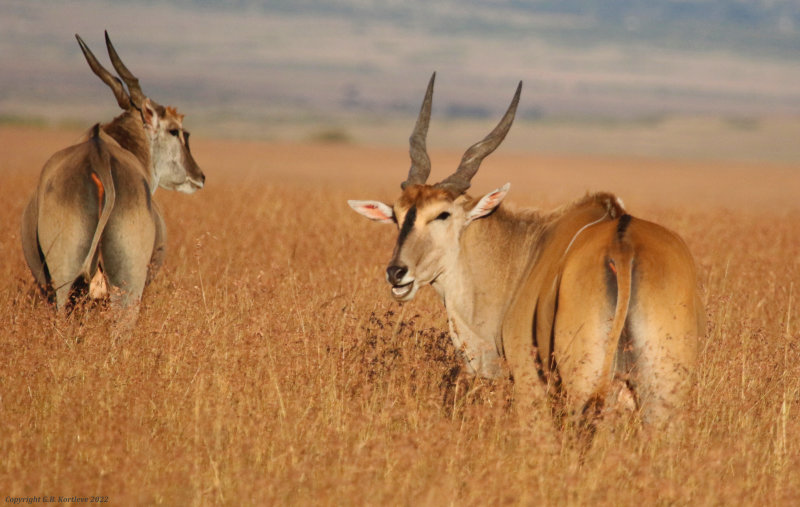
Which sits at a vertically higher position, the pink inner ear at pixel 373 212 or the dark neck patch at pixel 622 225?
the dark neck patch at pixel 622 225

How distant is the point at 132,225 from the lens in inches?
352

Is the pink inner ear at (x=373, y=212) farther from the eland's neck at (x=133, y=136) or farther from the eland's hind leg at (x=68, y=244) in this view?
the eland's neck at (x=133, y=136)

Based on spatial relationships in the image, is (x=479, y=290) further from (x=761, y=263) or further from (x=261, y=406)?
(x=761, y=263)

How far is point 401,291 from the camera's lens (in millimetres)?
7617

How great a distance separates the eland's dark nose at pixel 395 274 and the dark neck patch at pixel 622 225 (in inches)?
65.6

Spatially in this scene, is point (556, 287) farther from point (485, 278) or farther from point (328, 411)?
point (328, 411)

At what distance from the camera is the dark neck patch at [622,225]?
259 inches

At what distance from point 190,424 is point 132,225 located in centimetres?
288

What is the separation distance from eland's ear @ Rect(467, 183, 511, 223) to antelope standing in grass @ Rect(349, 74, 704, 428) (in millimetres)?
11

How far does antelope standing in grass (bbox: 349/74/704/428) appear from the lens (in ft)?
20.4

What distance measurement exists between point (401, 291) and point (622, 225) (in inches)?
70.7

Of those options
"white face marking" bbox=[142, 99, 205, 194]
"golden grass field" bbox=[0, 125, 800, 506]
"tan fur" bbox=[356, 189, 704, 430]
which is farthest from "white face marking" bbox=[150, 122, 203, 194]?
"tan fur" bbox=[356, 189, 704, 430]

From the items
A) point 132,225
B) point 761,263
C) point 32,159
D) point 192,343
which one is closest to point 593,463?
point 192,343

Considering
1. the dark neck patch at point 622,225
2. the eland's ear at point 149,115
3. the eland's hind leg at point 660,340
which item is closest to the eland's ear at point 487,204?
the dark neck patch at point 622,225
